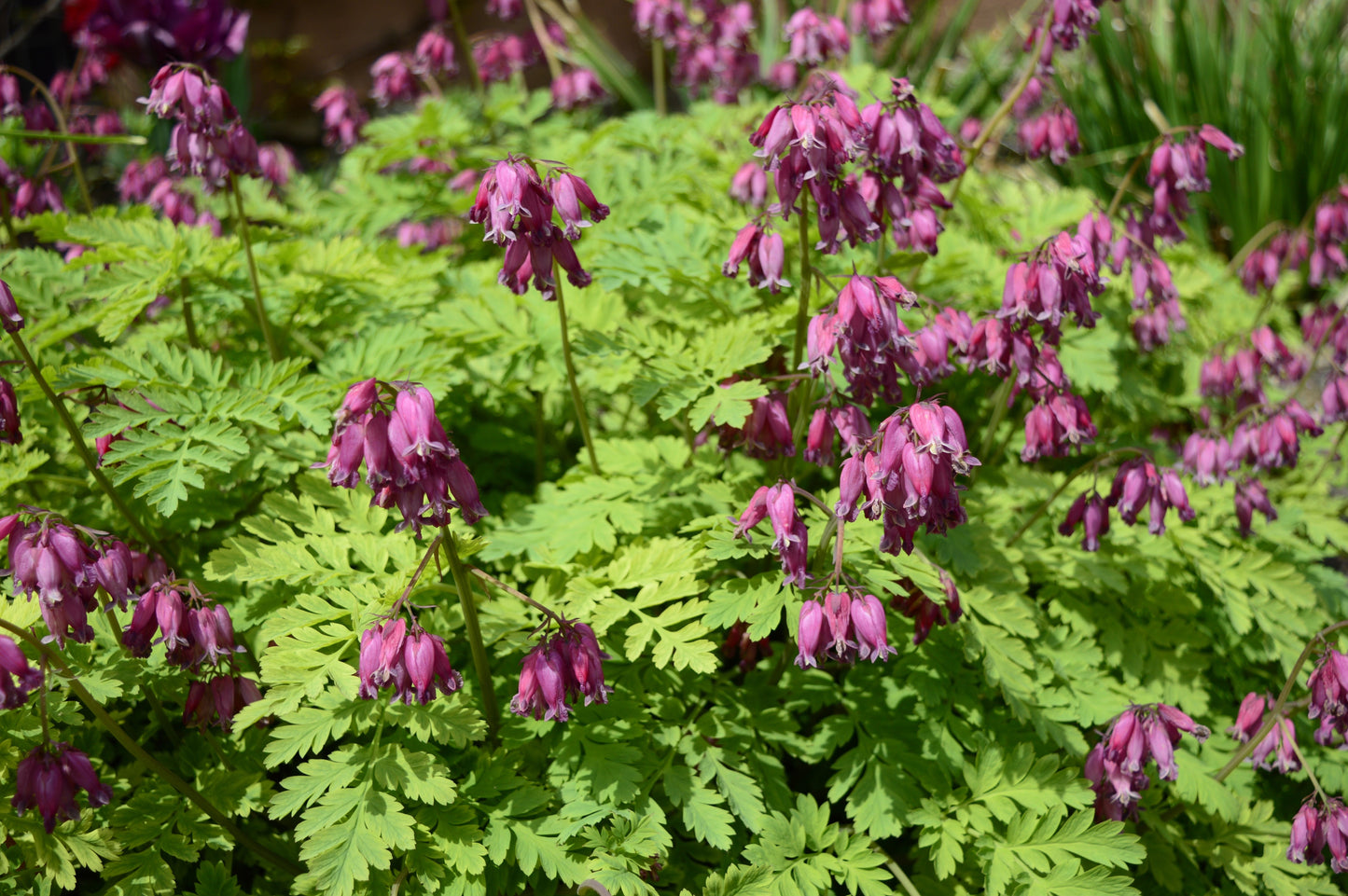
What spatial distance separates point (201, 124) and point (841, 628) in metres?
2.40

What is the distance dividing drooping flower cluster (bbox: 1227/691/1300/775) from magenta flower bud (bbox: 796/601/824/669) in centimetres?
158

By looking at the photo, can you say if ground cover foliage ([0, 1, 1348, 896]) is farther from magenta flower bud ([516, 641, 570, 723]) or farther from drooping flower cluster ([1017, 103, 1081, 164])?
drooping flower cluster ([1017, 103, 1081, 164])

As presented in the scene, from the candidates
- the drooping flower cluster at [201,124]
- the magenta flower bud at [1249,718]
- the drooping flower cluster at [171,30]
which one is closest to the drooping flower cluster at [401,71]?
the drooping flower cluster at [201,124]

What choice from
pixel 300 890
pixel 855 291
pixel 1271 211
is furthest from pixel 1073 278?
pixel 1271 211

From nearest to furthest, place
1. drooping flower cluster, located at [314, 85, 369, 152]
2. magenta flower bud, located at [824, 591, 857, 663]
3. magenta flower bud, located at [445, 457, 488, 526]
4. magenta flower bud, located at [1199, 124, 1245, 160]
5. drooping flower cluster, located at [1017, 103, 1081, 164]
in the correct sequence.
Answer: magenta flower bud, located at [445, 457, 488, 526], magenta flower bud, located at [824, 591, 857, 663], magenta flower bud, located at [1199, 124, 1245, 160], drooping flower cluster, located at [1017, 103, 1081, 164], drooping flower cluster, located at [314, 85, 369, 152]

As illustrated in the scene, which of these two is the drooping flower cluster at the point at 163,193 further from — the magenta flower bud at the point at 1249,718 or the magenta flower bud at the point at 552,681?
the magenta flower bud at the point at 1249,718

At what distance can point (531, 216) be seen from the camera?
8.21 ft

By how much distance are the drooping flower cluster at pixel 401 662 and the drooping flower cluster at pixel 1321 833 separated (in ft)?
7.90

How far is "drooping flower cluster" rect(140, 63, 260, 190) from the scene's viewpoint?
2945 mm

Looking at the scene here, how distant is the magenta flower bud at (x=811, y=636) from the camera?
2.34 metres

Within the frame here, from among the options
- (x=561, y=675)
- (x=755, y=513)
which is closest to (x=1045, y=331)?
(x=755, y=513)

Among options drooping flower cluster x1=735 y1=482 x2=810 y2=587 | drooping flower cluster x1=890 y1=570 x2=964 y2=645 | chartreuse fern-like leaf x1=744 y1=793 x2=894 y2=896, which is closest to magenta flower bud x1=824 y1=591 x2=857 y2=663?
drooping flower cluster x1=735 y1=482 x2=810 y2=587

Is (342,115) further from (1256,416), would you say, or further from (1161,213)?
(1256,416)

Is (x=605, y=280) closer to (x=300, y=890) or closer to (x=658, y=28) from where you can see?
(x=300, y=890)
